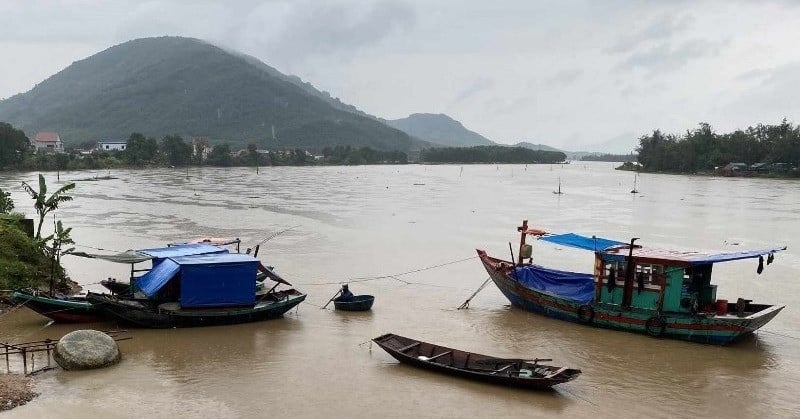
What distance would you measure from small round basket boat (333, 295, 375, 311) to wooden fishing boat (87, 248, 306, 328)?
218cm

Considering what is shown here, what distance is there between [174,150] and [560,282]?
112832 mm

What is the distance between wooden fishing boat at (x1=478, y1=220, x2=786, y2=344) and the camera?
1546cm

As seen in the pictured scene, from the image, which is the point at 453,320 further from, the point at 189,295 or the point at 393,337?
the point at 189,295

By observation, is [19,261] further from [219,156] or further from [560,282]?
[219,156]

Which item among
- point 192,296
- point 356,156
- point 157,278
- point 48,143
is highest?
point 48,143

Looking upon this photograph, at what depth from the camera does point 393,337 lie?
47.5 ft

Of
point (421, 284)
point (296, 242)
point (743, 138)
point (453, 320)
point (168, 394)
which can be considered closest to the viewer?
point (168, 394)

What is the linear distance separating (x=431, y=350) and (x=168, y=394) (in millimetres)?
5820

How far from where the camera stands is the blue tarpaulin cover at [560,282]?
1741cm

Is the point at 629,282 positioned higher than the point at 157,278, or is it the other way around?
the point at 629,282

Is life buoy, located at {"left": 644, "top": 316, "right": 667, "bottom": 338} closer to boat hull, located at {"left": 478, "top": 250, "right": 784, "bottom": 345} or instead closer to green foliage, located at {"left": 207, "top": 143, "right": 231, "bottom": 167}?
boat hull, located at {"left": 478, "top": 250, "right": 784, "bottom": 345}

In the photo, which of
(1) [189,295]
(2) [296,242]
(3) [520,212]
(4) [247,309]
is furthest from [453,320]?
(3) [520,212]

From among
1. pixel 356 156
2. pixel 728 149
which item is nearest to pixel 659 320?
pixel 728 149

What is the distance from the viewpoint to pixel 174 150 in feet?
387
